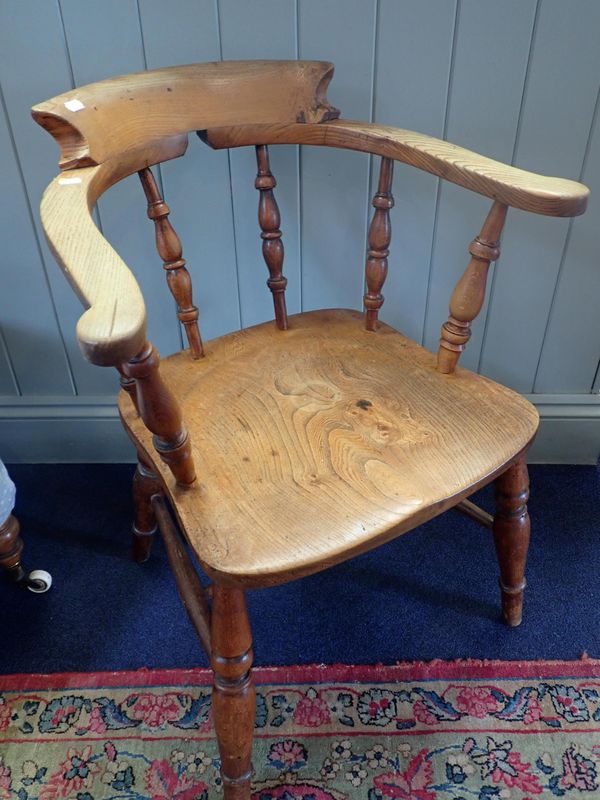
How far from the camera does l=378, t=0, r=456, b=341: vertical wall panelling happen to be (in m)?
0.95

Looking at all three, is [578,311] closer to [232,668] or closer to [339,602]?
[339,602]

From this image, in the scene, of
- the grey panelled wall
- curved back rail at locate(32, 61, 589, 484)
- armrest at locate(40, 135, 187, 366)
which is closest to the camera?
armrest at locate(40, 135, 187, 366)

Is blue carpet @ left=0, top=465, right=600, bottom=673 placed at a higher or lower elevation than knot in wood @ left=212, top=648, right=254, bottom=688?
lower

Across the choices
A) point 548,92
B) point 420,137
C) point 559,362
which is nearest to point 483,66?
point 548,92

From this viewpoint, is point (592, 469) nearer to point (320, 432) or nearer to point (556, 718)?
point (556, 718)

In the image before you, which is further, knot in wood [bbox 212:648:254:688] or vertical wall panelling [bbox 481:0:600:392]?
vertical wall panelling [bbox 481:0:600:392]

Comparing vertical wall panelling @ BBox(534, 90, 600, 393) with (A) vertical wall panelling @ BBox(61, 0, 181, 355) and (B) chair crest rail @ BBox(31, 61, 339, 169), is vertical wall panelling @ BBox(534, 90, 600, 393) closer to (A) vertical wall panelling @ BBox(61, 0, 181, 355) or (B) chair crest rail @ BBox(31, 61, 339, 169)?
(B) chair crest rail @ BBox(31, 61, 339, 169)

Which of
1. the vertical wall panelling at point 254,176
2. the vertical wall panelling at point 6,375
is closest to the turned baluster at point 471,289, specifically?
the vertical wall panelling at point 254,176

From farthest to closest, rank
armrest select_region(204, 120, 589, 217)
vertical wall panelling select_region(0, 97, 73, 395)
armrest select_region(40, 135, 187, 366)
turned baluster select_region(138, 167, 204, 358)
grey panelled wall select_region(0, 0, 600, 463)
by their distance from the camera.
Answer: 1. vertical wall panelling select_region(0, 97, 73, 395)
2. grey panelled wall select_region(0, 0, 600, 463)
3. turned baluster select_region(138, 167, 204, 358)
4. armrest select_region(204, 120, 589, 217)
5. armrest select_region(40, 135, 187, 366)

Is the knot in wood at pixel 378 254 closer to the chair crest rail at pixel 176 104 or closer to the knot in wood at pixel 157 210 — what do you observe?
the chair crest rail at pixel 176 104

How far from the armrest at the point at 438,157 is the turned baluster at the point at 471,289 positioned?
4 centimetres

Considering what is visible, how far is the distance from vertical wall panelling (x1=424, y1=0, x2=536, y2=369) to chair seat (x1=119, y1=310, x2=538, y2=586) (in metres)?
0.27

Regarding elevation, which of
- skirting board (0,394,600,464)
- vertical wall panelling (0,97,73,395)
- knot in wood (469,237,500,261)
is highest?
knot in wood (469,237,500,261)

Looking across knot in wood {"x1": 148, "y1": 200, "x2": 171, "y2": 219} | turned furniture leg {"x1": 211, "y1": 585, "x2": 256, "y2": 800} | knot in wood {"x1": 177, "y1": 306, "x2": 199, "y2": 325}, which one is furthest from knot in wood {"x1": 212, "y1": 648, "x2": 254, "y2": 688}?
knot in wood {"x1": 148, "y1": 200, "x2": 171, "y2": 219}
